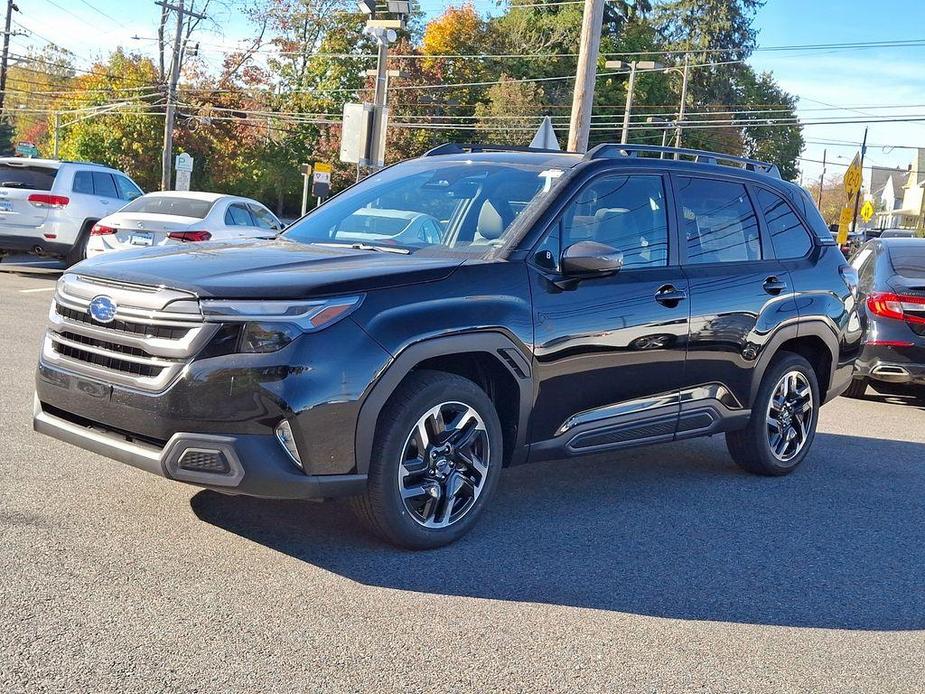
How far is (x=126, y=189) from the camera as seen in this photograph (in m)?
18.0

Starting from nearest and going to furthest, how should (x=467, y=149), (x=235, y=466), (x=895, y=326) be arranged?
(x=235, y=466)
(x=467, y=149)
(x=895, y=326)

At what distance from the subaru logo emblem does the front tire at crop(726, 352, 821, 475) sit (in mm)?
3967

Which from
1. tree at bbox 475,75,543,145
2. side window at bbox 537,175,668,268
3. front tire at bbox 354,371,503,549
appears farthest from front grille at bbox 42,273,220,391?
tree at bbox 475,75,543,145

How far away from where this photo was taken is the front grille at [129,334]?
4.25 m

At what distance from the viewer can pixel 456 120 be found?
212ft

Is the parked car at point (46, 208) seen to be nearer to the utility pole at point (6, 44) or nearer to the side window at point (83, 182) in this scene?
the side window at point (83, 182)

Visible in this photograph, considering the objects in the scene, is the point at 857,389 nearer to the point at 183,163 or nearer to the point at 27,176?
the point at 27,176

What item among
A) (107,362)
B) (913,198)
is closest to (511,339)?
(107,362)

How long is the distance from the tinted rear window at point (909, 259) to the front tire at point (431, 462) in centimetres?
688

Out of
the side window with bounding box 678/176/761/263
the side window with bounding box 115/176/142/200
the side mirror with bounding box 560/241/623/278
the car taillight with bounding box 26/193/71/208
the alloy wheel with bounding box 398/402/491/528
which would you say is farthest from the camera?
the side window with bounding box 115/176/142/200

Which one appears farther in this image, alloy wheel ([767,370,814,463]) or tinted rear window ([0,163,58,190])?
tinted rear window ([0,163,58,190])

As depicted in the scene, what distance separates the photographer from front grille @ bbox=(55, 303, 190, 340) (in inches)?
168

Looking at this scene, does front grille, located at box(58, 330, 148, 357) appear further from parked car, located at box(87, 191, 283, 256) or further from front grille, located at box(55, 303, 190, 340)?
parked car, located at box(87, 191, 283, 256)

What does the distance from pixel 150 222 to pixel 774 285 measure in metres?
10.1
